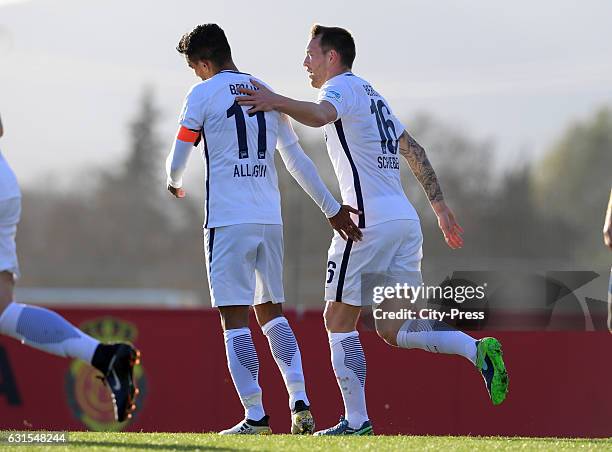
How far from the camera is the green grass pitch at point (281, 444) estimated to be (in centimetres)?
523

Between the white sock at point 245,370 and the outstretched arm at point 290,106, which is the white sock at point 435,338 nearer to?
the white sock at point 245,370

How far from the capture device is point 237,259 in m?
6.62

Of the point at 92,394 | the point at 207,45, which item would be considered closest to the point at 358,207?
the point at 207,45

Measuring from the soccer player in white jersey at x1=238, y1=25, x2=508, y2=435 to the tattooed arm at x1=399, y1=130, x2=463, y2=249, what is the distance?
26cm

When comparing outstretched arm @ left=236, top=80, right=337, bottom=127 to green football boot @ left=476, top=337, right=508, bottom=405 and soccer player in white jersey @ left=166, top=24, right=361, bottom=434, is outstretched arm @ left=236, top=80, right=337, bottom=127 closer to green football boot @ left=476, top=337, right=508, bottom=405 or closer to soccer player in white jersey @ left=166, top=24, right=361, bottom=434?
soccer player in white jersey @ left=166, top=24, right=361, bottom=434

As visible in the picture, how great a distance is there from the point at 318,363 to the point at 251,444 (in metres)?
4.68

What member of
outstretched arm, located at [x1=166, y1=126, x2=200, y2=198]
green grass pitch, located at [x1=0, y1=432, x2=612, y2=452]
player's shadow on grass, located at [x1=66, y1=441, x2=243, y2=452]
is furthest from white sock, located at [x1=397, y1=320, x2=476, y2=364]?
player's shadow on grass, located at [x1=66, y1=441, x2=243, y2=452]

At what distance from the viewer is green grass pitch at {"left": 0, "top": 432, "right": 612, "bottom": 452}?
5.23m

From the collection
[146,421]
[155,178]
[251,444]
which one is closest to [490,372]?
[251,444]

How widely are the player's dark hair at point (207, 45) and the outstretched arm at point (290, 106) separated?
0.91 feet

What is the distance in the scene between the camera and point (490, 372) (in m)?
6.27

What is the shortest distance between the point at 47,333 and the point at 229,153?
1.74 meters

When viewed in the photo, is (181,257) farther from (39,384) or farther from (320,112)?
(320,112)

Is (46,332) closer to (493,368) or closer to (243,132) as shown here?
(243,132)
